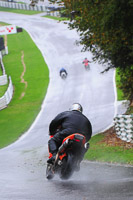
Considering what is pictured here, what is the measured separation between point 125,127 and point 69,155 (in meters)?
6.44

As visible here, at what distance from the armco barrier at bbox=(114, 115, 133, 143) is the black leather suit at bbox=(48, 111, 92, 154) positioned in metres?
5.50

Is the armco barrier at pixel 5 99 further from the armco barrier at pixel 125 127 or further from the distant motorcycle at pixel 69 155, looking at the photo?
the distant motorcycle at pixel 69 155

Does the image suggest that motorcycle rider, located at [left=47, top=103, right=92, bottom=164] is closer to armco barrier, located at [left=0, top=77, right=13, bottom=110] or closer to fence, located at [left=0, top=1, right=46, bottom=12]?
armco barrier, located at [left=0, top=77, right=13, bottom=110]

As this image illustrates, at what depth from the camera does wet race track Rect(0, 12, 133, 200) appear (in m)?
7.41

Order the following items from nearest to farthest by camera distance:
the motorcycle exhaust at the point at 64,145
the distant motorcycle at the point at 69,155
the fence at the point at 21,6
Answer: the motorcycle exhaust at the point at 64,145 < the distant motorcycle at the point at 69,155 < the fence at the point at 21,6

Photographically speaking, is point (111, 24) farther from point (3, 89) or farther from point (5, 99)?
point (3, 89)

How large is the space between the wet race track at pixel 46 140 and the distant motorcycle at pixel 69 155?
265 mm

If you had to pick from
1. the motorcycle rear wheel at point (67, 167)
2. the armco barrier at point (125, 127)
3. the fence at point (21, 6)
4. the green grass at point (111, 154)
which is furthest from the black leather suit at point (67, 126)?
the fence at point (21, 6)

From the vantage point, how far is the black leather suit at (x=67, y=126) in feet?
28.8

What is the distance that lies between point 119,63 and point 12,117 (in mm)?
14014

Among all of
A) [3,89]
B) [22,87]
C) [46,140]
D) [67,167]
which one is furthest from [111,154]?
[22,87]

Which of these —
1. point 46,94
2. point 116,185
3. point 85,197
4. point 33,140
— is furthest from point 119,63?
point 46,94

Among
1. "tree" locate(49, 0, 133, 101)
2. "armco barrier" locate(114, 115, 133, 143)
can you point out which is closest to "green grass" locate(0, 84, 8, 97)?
"tree" locate(49, 0, 133, 101)

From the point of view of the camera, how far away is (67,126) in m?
8.80
